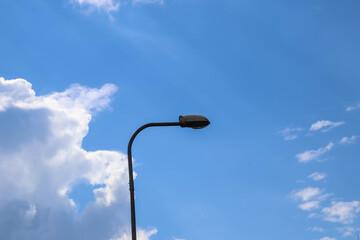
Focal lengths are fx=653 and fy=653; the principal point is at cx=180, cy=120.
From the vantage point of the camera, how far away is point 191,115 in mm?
18438

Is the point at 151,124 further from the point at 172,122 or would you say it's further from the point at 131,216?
the point at 131,216

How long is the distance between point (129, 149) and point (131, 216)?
1.87 metres

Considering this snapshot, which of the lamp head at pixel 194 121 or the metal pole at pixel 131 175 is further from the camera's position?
the lamp head at pixel 194 121

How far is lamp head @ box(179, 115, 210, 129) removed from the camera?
60.2 ft

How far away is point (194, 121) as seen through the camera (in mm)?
18344

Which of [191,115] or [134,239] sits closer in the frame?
[134,239]

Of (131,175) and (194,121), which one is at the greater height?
(194,121)

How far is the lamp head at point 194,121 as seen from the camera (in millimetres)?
18344

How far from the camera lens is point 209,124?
18.5m

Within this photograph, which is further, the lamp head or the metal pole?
the lamp head

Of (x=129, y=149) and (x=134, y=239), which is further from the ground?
(x=129, y=149)

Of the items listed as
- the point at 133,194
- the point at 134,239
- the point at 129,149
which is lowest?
the point at 134,239

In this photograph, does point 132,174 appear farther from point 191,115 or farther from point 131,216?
point 191,115

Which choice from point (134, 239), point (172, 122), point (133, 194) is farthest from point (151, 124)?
point (134, 239)
